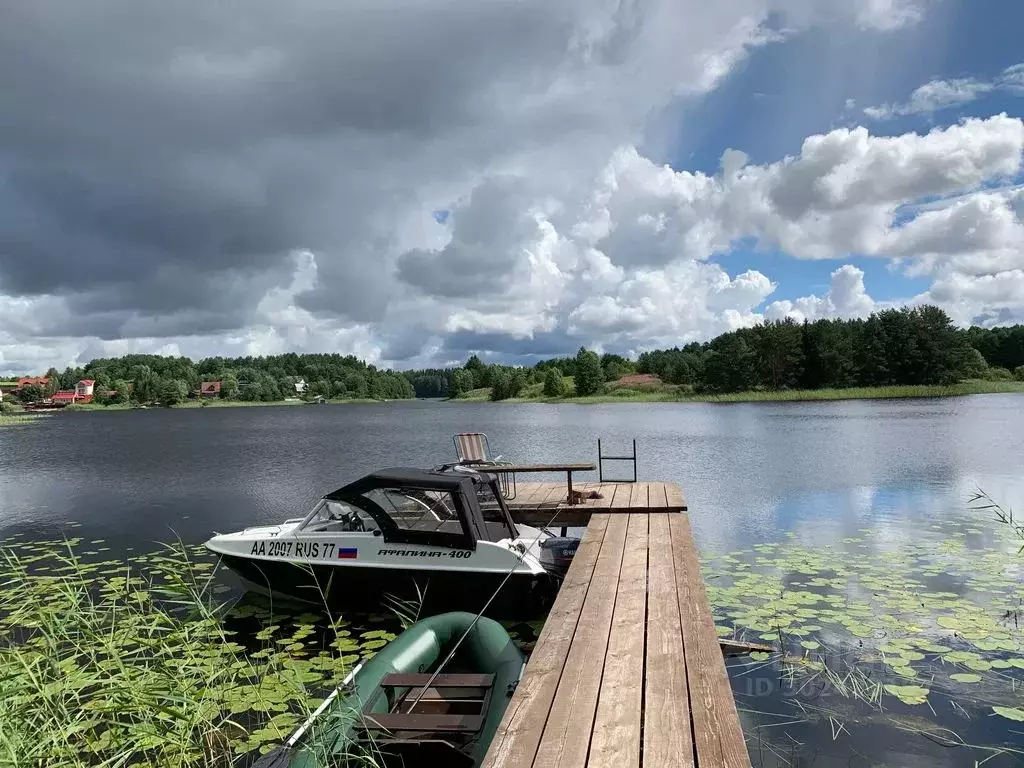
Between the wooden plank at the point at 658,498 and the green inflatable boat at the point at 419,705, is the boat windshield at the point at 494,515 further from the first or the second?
the green inflatable boat at the point at 419,705

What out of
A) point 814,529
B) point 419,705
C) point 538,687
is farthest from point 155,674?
point 814,529

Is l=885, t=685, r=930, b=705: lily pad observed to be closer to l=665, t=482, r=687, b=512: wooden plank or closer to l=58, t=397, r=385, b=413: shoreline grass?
l=665, t=482, r=687, b=512: wooden plank

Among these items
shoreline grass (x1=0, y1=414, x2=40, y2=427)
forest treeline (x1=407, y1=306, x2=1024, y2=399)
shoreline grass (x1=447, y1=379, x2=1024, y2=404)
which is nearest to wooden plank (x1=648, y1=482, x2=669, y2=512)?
shoreline grass (x1=447, y1=379, x2=1024, y2=404)

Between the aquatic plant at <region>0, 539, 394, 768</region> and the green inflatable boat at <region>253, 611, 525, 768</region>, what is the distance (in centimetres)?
24

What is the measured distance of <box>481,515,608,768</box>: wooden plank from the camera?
309 centimetres

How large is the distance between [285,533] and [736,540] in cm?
737

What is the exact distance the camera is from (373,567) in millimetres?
7656

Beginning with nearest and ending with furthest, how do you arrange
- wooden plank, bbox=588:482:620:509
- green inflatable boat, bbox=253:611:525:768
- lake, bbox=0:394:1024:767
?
1. green inflatable boat, bbox=253:611:525:768
2. lake, bbox=0:394:1024:767
3. wooden plank, bbox=588:482:620:509

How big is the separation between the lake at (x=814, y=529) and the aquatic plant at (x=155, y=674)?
10.0ft

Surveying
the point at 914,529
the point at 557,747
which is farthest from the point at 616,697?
the point at 914,529

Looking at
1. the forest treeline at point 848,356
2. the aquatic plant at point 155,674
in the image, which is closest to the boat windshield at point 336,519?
the aquatic plant at point 155,674

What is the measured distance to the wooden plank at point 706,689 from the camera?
3025 mm

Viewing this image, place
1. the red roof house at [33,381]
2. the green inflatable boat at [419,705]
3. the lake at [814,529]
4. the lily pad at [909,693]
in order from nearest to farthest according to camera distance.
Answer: the green inflatable boat at [419,705], the lake at [814,529], the lily pad at [909,693], the red roof house at [33,381]

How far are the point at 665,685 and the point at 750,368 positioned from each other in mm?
78762
